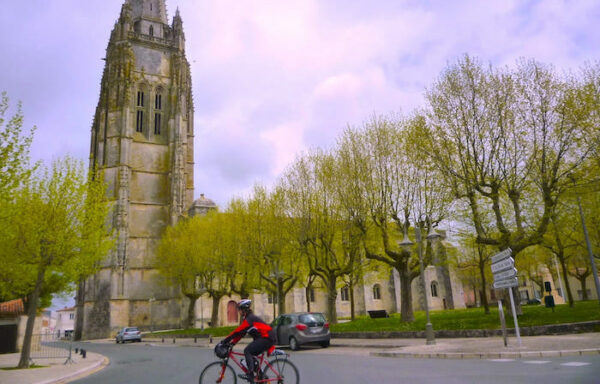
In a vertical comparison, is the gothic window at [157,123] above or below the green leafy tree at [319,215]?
above

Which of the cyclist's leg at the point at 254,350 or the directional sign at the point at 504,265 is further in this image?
the directional sign at the point at 504,265

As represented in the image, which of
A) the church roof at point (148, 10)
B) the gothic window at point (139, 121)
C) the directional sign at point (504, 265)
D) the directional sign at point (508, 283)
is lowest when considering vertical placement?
the directional sign at point (508, 283)

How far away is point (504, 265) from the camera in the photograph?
13.0 meters

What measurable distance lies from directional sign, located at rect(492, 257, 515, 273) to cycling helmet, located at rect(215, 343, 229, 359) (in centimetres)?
909

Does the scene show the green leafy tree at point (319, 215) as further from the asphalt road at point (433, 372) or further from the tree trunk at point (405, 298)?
the asphalt road at point (433, 372)

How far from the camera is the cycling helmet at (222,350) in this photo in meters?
7.11

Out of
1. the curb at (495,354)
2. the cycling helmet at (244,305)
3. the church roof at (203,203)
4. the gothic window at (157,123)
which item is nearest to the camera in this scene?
the cycling helmet at (244,305)

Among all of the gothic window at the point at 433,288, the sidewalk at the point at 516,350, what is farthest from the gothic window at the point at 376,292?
the sidewalk at the point at 516,350

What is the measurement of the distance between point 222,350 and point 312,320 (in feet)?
36.7

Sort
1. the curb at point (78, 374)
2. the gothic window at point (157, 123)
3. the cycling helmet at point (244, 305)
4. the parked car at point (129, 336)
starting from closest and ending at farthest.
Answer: the cycling helmet at point (244, 305)
the curb at point (78, 374)
the parked car at point (129, 336)
the gothic window at point (157, 123)

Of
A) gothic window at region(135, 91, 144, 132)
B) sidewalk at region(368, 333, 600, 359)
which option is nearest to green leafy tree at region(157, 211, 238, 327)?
gothic window at region(135, 91, 144, 132)

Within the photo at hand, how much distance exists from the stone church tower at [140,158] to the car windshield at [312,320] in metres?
32.1

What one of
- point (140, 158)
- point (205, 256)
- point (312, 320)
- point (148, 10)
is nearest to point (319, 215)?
point (312, 320)

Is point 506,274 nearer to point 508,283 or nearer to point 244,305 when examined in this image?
point 508,283
